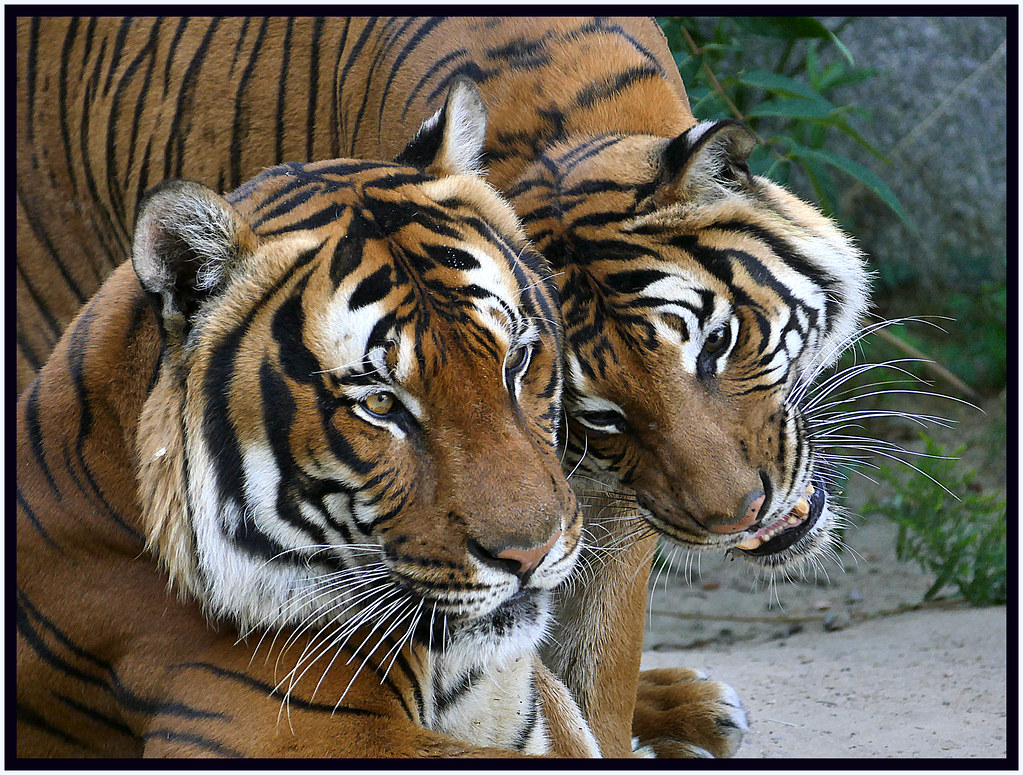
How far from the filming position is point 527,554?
158cm

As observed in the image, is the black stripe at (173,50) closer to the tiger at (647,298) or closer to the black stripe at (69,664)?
the tiger at (647,298)

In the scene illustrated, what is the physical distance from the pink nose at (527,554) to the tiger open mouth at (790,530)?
584mm

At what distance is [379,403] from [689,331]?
59cm

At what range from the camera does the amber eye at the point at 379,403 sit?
5.25ft

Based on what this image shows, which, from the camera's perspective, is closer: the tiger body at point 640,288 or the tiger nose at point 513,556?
the tiger nose at point 513,556

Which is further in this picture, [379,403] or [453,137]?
[453,137]

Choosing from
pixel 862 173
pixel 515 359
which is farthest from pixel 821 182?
pixel 515 359

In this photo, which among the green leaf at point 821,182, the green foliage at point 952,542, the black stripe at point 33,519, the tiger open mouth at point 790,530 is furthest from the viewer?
the green foliage at point 952,542

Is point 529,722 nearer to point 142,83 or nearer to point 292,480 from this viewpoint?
point 292,480

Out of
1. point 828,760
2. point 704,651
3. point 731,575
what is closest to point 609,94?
point 828,760

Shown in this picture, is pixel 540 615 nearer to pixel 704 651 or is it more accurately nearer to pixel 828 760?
pixel 828 760

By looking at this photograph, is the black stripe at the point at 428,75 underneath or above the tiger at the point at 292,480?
above

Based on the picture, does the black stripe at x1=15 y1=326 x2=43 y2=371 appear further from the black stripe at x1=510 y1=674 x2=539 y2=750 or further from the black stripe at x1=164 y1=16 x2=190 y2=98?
the black stripe at x1=510 y1=674 x2=539 y2=750

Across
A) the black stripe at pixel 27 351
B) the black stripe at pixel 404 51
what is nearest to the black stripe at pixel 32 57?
the black stripe at pixel 27 351
